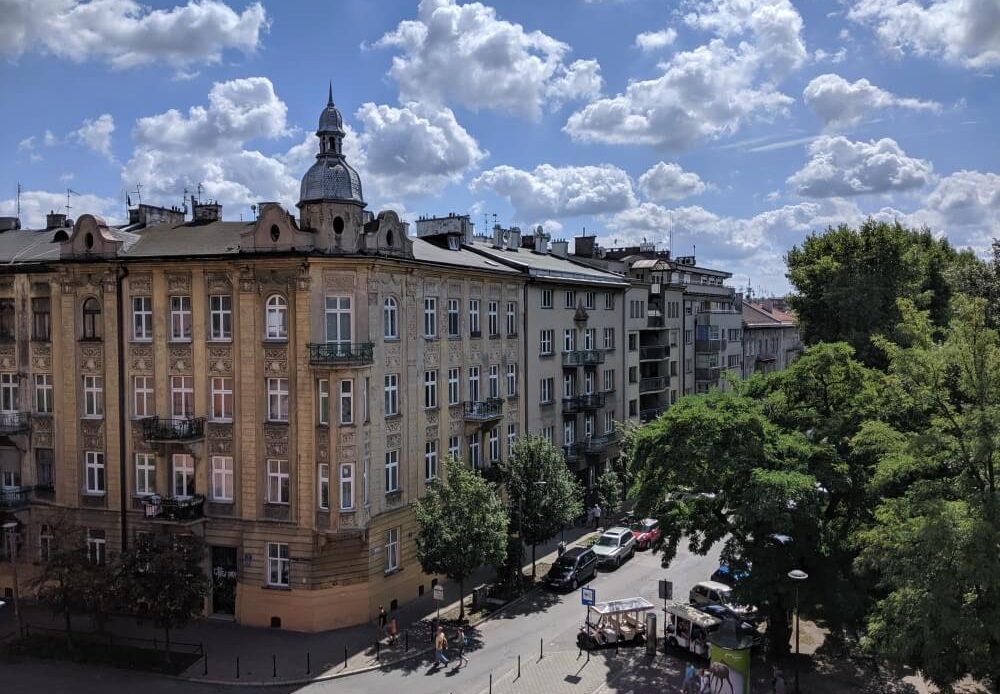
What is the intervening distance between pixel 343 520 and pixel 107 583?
9.32m

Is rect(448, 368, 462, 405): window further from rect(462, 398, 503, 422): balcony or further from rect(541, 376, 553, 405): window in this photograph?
rect(541, 376, 553, 405): window

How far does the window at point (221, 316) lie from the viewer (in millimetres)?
34156

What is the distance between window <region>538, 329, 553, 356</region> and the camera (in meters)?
50.1

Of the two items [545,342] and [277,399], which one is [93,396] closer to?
[277,399]

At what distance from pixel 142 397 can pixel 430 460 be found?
45.0ft

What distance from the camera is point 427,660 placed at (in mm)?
30609

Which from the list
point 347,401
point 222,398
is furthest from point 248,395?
point 347,401

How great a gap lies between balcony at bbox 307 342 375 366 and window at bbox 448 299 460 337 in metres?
8.07

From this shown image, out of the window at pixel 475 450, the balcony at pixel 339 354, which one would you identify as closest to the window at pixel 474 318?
the window at pixel 475 450

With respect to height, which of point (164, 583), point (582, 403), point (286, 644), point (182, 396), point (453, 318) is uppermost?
point (453, 318)

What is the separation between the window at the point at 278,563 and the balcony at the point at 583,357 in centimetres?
2455

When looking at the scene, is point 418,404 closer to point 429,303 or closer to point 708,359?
point 429,303

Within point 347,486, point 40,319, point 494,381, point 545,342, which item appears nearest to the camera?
point 347,486

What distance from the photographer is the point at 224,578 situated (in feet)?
114
